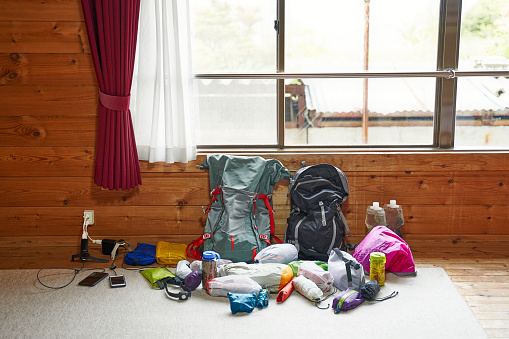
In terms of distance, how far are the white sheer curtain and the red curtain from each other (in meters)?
0.07

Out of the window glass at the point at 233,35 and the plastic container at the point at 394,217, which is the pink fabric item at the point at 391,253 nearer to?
the plastic container at the point at 394,217

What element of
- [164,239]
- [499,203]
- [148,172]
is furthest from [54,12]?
[499,203]

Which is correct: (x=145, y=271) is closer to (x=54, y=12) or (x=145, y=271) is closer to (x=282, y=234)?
(x=282, y=234)

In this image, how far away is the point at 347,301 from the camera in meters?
2.60

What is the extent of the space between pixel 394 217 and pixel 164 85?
61.7 inches

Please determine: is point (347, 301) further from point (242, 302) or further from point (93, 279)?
point (93, 279)

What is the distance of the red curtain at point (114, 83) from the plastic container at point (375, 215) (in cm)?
139

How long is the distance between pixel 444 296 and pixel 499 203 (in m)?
0.92

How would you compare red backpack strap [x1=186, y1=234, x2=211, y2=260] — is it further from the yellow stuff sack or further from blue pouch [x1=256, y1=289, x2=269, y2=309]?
blue pouch [x1=256, y1=289, x2=269, y2=309]

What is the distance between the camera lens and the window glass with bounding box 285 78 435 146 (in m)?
3.35

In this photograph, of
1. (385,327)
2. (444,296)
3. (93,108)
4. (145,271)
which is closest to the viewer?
(385,327)

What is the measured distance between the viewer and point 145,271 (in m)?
3.02

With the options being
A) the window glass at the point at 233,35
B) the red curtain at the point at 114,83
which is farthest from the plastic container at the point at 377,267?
the red curtain at the point at 114,83

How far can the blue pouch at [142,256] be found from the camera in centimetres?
314
